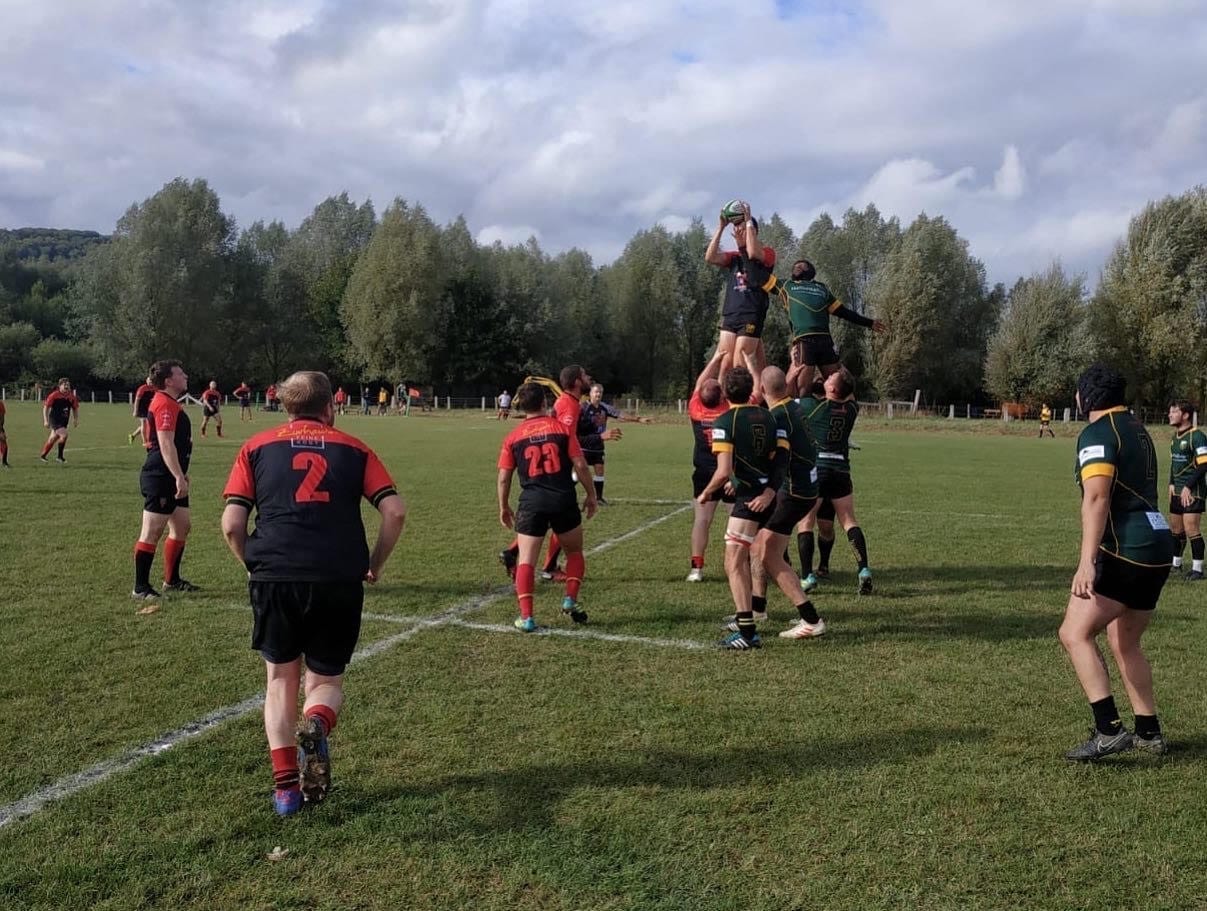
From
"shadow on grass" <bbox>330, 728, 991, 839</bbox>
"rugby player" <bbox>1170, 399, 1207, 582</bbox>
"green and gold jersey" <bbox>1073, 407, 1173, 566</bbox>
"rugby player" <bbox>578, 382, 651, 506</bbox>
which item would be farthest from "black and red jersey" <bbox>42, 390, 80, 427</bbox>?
"green and gold jersey" <bbox>1073, 407, 1173, 566</bbox>

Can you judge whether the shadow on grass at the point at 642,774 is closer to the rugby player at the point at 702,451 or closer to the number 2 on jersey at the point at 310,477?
the number 2 on jersey at the point at 310,477

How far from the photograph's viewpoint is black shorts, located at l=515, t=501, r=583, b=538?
7.41 metres

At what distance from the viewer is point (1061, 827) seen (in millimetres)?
4129

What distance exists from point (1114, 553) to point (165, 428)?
7612 millimetres

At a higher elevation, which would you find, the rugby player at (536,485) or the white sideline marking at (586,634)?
the rugby player at (536,485)

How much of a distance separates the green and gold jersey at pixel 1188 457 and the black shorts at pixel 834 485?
4152mm

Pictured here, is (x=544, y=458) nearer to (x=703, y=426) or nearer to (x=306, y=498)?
(x=703, y=426)

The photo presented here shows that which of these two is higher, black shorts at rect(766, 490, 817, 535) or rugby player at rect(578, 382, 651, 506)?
rugby player at rect(578, 382, 651, 506)

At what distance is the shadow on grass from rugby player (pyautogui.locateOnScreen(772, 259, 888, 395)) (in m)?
5.39

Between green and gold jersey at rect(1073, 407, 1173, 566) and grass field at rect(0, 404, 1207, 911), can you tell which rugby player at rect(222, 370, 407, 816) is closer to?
grass field at rect(0, 404, 1207, 911)

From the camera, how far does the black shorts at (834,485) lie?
361 inches

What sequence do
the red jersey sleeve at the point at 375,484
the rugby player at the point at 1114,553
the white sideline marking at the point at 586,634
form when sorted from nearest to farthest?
the red jersey sleeve at the point at 375,484
the rugby player at the point at 1114,553
the white sideline marking at the point at 586,634

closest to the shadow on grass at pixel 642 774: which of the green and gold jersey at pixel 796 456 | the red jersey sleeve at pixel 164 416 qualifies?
the green and gold jersey at pixel 796 456

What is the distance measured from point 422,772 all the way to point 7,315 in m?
94.2
